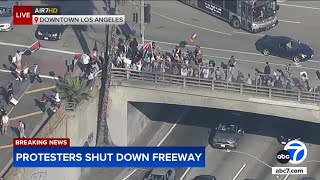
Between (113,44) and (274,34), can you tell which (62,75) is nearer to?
(113,44)

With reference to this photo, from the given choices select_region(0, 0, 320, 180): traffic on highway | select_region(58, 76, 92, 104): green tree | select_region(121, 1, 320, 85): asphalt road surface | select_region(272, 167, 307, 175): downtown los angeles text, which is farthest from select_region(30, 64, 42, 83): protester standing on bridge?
select_region(272, 167, 307, 175): downtown los angeles text

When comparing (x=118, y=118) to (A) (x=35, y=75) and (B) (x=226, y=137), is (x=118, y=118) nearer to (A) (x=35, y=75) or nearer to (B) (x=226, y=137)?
(A) (x=35, y=75)

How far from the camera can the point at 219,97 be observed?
297 feet

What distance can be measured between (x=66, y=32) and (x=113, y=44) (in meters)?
9.52

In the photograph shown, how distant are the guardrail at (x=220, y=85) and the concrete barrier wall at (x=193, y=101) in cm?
33

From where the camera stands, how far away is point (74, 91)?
88.2 metres

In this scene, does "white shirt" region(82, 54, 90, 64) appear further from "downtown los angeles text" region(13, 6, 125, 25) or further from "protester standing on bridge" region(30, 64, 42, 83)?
"downtown los angeles text" region(13, 6, 125, 25)

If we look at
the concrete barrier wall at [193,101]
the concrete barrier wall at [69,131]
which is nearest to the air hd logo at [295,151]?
the concrete barrier wall at [193,101]

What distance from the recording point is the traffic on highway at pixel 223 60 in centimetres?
9031

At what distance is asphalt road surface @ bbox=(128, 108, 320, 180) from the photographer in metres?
90.6

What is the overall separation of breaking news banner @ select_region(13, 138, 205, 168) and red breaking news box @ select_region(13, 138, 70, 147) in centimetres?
682

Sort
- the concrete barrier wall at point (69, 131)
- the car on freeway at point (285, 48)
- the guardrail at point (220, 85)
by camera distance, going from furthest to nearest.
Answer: the car on freeway at point (285, 48)
the guardrail at point (220, 85)
the concrete barrier wall at point (69, 131)

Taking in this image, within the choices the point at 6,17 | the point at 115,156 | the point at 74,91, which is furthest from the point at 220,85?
the point at 115,156

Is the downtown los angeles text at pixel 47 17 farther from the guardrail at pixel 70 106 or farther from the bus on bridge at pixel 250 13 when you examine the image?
the guardrail at pixel 70 106
